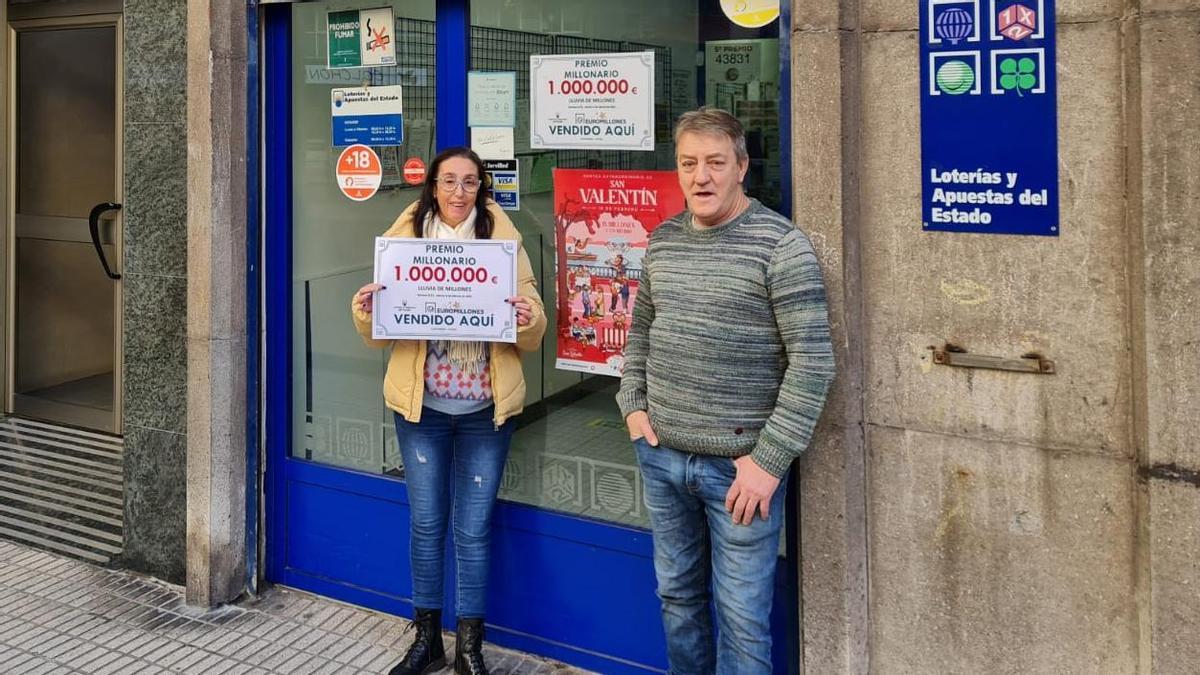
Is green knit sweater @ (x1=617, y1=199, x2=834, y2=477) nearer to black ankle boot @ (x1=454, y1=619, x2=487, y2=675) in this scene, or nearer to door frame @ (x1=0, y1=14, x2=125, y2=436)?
black ankle boot @ (x1=454, y1=619, x2=487, y2=675)

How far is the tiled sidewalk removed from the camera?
4.33m

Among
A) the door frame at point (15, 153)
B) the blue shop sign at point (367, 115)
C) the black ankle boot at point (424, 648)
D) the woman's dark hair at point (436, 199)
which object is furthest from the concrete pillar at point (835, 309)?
the door frame at point (15, 153)

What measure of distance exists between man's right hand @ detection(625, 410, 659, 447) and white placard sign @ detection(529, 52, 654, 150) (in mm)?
1106

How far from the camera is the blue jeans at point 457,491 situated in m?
4.07

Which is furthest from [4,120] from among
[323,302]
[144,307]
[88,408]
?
[323,302]

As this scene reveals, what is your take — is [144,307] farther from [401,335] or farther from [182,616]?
[401,335]

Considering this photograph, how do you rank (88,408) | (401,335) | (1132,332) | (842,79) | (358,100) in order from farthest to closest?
(88,408), (358,100), (401,335), (842,79), (1132,332)

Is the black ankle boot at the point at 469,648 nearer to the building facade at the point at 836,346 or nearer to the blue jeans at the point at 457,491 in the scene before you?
the blue jeans at the point at 457,491

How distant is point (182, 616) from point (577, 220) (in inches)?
99.9

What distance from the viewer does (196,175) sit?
189 inches

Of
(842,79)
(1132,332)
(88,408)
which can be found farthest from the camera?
(88,408)

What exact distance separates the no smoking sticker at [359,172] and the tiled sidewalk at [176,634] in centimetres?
185

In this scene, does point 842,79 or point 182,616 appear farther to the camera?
point 182,616

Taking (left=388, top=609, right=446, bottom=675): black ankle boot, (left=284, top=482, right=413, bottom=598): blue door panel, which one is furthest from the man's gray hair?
(left=284, top=482, right=413, bottom=598): blue door panel
